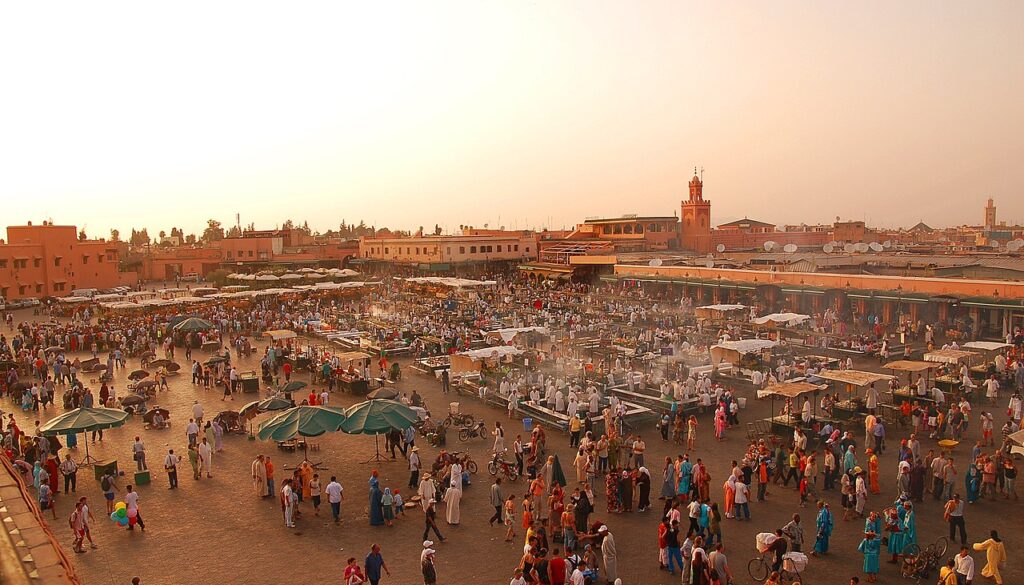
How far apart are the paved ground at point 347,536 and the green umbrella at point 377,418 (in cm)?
114

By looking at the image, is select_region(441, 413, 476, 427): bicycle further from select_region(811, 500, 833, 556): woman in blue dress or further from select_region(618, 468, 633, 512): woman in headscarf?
select_region(811, 500, 833, 556): woman in blue dress

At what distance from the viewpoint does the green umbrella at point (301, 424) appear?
14.4 m

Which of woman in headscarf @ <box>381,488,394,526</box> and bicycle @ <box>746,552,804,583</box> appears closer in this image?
bicycle @ <box>746,552,804,583</box>

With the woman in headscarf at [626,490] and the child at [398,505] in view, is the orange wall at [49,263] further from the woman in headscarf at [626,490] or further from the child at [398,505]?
the woman in headscarf at [626,490]

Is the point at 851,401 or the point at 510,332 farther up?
the point at 510,332

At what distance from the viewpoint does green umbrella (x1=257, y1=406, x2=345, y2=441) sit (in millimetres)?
14391

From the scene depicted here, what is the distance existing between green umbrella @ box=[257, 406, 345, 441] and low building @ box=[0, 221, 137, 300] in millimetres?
53657

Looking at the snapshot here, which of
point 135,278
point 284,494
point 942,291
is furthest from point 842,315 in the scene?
point 135,278

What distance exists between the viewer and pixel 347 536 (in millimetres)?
12102


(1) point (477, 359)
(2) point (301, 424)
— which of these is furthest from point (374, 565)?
(1) point (477, 359)

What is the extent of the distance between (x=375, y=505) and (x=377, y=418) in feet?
8.91

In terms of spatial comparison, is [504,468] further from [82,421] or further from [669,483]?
[82,421]

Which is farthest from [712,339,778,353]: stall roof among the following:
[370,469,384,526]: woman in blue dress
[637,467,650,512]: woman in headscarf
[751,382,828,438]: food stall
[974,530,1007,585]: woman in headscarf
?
[370,469,384,526]: woman in blue dress

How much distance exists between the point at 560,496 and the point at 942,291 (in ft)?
87.1
